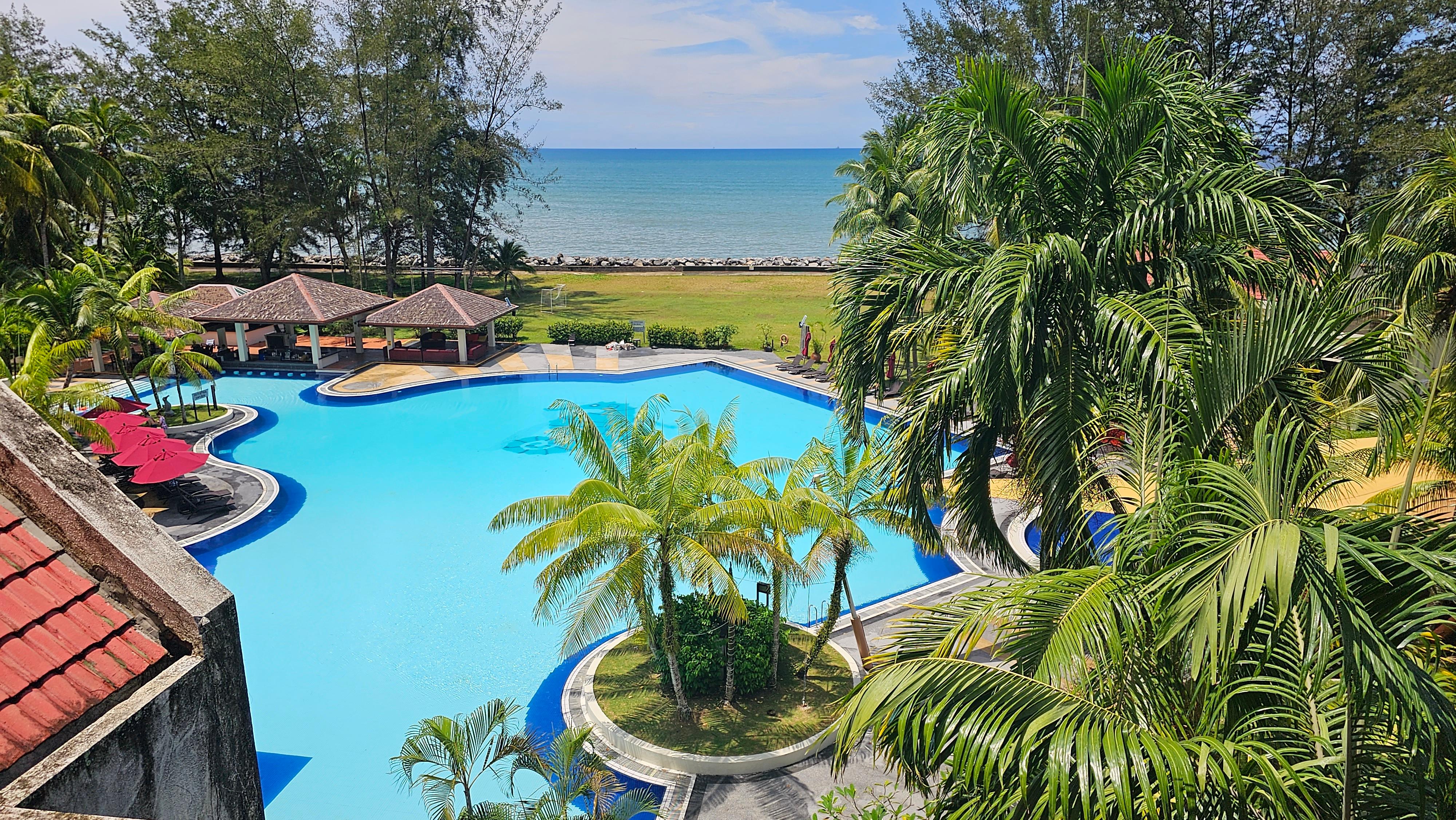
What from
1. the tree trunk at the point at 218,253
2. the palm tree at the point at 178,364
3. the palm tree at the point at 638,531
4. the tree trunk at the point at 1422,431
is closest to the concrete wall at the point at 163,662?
the palm tree at the point at 638,531

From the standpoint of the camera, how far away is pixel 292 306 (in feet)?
91.0

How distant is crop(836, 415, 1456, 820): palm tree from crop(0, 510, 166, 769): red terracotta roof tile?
3.29 meters

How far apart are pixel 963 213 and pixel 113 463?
1605 cm

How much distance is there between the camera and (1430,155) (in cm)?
2128

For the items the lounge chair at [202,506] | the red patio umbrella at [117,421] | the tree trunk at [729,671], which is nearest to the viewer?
the tree trunk at [729,671]

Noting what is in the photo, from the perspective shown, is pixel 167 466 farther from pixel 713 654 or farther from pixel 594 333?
pixel 594 333

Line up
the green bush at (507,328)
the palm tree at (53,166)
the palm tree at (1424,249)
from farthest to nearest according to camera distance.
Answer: the green bush at (507,328) < the palm tree at (53,166) < the palm tree at (1424,249)

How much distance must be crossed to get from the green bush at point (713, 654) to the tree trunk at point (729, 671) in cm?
5

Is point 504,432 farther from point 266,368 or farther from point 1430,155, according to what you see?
point 1430,155

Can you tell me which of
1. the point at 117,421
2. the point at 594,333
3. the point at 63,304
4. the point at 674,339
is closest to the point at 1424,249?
the point at 117,421

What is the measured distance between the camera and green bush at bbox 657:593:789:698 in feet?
37.7

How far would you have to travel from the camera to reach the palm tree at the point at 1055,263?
251 inches

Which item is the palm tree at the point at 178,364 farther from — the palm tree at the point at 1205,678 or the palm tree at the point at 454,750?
the palm tree at the point at 1205,678

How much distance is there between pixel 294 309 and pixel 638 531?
22.1 meters
